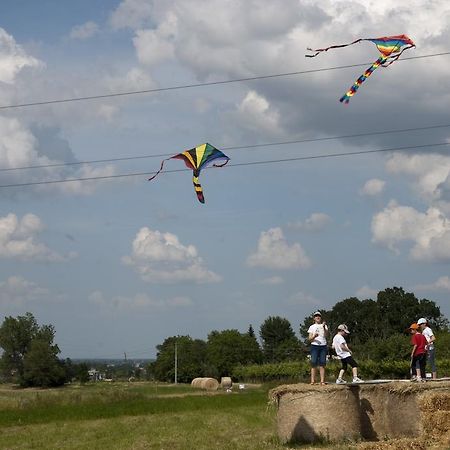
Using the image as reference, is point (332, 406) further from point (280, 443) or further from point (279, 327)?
point (279, 327)

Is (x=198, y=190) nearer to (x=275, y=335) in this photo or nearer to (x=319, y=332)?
(x=319, y=332)

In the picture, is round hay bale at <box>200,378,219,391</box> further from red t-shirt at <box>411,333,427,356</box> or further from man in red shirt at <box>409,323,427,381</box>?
red t-shirt at <box>411,333,427,356</box>

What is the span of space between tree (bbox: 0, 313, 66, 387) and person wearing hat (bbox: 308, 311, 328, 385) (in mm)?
84550

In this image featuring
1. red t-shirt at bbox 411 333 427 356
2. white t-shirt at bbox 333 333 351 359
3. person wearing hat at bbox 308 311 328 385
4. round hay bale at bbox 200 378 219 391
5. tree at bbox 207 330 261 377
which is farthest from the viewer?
tree at bbox 207 330 261 377

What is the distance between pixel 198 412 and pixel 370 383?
39.9ft

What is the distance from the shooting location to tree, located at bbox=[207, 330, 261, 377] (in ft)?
375

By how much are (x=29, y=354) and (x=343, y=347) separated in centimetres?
8574

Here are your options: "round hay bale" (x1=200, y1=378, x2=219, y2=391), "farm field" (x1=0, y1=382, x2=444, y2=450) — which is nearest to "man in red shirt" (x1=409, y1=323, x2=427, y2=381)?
"farm field" (x1=0, y1=382, x2=444, y2=450)

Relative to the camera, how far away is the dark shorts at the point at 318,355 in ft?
58.3

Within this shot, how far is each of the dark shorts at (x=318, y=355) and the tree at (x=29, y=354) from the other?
277 feet

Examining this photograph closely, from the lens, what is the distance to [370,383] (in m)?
17.8

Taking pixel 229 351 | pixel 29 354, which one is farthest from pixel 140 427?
pixel 229 351

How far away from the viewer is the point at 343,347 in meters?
18.5

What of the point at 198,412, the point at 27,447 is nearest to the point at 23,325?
the point at 198,412
